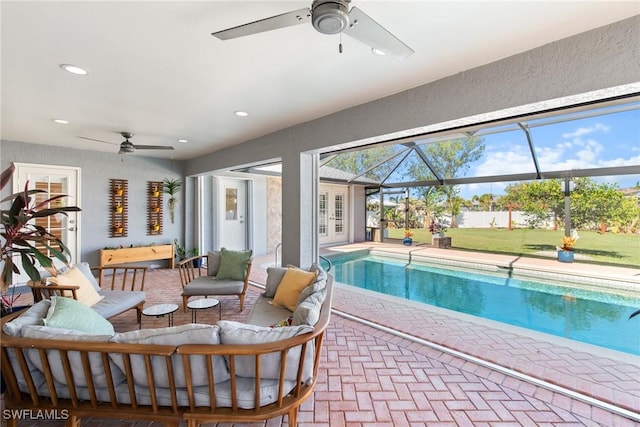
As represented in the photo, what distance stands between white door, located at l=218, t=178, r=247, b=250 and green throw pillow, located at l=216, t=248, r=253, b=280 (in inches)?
133

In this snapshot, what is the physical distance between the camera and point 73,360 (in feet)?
5.18

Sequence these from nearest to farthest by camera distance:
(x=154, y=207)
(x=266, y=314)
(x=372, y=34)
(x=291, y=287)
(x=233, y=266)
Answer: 1. (x=372, y=34)
2. (x=266, y=314)
3. (x=291, y=287)
4. (x=233, y=266)
5. (x=154, y=207)

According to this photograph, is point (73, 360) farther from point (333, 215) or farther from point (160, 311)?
point (333, 215)

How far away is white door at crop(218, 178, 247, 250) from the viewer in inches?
294

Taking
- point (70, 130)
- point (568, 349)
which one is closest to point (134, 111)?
point (70, 130)

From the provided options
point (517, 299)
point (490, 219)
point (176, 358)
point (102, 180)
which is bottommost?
point (517, 299)

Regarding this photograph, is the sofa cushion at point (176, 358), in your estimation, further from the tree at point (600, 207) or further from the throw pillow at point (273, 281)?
the tree at point (600, 207)

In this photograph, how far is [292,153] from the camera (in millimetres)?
4137

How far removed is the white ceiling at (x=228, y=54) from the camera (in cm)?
171

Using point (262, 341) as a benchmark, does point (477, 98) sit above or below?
above

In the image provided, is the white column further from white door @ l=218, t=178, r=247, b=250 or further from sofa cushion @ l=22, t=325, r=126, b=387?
white door @ l=218, t=178, r=247, b=250

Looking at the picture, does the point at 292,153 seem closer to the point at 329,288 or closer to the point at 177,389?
the point at 329,288

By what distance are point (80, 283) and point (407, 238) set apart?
9351 millimetres

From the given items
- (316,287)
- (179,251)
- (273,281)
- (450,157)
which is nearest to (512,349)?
(316,287)
